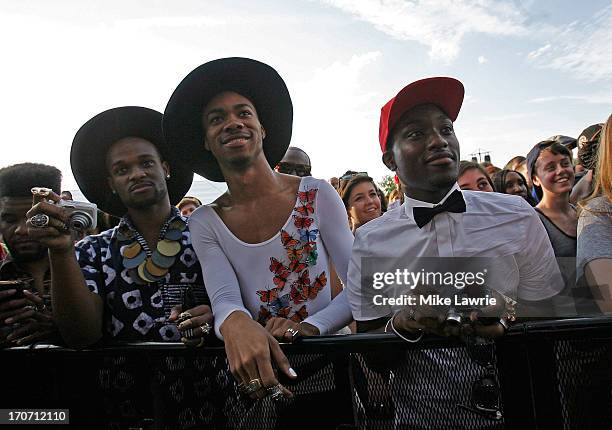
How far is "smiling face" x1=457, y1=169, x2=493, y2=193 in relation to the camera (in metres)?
3.83

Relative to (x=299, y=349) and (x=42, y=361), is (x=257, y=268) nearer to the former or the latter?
(x=299, y=349)

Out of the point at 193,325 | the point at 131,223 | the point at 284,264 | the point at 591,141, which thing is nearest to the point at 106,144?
the point at 131,223

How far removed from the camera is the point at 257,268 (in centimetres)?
171

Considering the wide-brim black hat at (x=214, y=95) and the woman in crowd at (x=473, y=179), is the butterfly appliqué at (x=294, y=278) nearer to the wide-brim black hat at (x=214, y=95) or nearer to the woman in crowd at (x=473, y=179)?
the wide-brim black hat at (x=214, y=95)

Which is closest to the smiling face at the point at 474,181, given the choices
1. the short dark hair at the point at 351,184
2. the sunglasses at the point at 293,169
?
the short dark hair at the point at 351,184

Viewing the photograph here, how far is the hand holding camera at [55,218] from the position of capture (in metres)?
1.36

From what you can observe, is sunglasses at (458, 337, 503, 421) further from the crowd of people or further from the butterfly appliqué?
the butterfly appliqué

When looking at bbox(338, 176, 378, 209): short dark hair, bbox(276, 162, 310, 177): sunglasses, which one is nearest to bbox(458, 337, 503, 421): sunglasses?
bbox(276, 162, 310, 177): sunglasses

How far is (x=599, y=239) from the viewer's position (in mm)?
1648

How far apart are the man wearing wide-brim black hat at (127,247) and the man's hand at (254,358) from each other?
0.14m

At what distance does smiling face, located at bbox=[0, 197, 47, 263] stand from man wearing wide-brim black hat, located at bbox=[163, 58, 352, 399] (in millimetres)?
717

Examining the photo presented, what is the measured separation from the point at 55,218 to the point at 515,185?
4397 millimetres

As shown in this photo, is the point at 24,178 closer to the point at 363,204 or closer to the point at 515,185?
the point at 363,204

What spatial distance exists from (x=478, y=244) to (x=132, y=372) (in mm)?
1219
